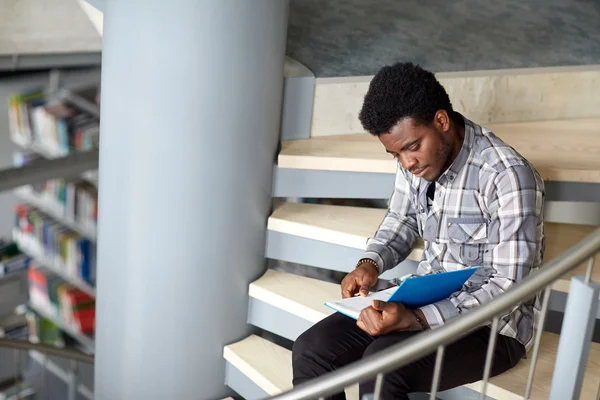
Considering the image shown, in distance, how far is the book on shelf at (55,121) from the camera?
199 inches

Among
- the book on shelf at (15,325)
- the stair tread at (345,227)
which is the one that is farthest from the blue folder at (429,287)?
the book on shelf at (15,325)

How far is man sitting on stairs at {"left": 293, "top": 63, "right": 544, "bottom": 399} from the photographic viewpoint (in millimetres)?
1892

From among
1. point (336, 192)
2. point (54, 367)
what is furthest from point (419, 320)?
point (54, 367)

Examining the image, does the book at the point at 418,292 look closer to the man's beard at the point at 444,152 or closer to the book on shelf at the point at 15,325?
the man's beard at the point at 444,152

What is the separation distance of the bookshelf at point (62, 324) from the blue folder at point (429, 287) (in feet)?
12.1

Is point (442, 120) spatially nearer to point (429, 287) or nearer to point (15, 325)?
point (429, 287)

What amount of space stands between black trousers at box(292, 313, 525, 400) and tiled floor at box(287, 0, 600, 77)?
123cm

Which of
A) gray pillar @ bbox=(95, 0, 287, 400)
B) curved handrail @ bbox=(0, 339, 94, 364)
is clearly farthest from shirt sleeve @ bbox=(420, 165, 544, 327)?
curved handrail @ bbox=(0, 339, 94, 364)

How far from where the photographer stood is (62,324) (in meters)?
5.38

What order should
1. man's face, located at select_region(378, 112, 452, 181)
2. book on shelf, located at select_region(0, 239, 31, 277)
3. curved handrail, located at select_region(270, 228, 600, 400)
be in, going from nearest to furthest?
curved handrail, located at select_region(270, 228, 600, 400)
man's face, located at select_region(378, 112, 452, 181)
book on shelf, located at select_region(0, 239, 31, 277)

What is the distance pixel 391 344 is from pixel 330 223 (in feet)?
2.79

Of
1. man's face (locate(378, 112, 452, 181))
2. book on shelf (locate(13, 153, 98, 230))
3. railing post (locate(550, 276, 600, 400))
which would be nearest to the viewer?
railing post (locate(550, 276, 600, 400))

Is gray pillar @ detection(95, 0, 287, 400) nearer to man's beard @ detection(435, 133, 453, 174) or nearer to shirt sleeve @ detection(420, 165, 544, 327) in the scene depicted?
man's beard @ detection(435, 133, 453, 174)

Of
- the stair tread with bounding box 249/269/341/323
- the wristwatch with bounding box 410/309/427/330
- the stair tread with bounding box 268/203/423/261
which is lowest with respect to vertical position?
the stair tread with bounding box 249/269/341/323
